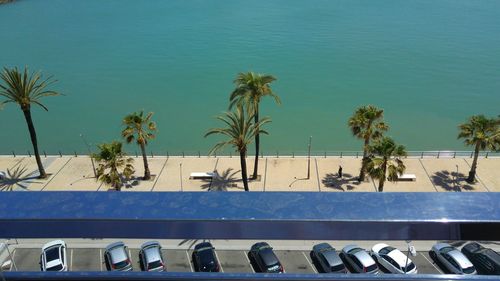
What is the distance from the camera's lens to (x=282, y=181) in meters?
29.4

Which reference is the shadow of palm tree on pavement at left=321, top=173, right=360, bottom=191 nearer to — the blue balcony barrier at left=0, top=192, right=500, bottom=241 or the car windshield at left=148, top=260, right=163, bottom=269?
the car windshield at left=148, top=260, right=163, bottom=269

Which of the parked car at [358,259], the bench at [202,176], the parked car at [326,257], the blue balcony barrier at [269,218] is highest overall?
the blue balcony barrier at [269,218]

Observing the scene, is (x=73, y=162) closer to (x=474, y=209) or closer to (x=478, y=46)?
(x=474, y=209)

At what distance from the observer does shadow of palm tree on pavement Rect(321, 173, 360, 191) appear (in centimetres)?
2845

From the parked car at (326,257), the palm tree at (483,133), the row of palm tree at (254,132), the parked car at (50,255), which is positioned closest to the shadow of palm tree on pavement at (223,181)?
the row of palm tree at (254,132)

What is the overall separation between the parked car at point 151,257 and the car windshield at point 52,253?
1.80 metres

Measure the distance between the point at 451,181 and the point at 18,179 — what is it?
95.0 feet

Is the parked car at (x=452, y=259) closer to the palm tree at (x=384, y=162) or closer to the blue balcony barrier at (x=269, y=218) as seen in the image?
the blue balcony barrier at (x=269, y=218)

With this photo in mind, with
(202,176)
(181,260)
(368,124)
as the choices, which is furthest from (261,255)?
(202,176)

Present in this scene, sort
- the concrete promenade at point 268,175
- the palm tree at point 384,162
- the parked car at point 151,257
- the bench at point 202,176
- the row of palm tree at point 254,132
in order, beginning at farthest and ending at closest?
the bench at point 202,176 → the concrete promenade at point 268,175 → the row of palm tree at point 254,132 → the palm tree at point 384,162 → the parked car at point 151,257

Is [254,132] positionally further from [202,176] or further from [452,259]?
[452,259]

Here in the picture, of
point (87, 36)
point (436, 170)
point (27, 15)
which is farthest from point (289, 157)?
point (27, 15)

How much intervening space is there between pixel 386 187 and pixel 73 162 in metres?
22.0

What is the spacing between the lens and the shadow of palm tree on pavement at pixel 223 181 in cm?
2886
